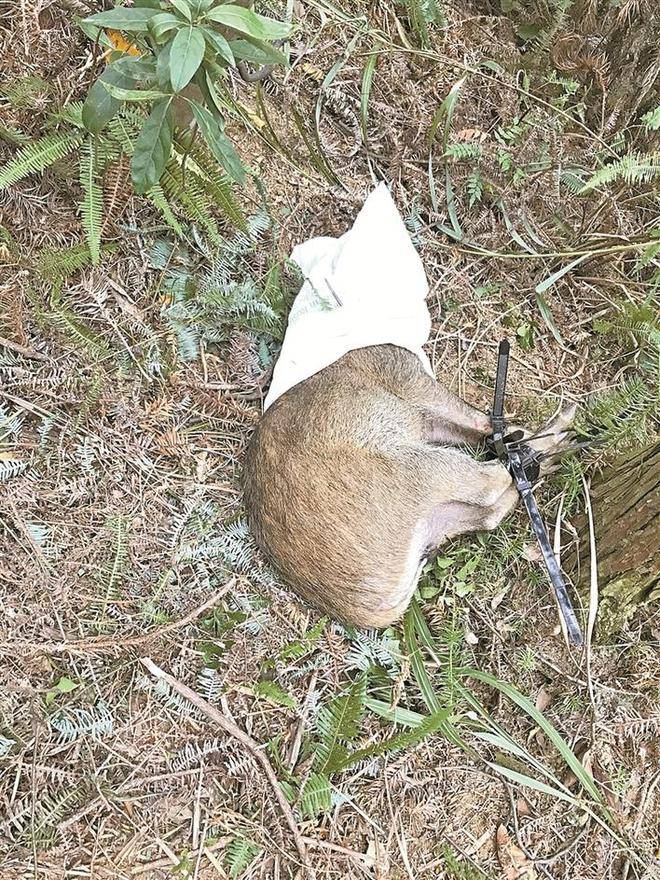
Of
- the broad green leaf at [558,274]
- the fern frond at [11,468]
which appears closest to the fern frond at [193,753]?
the fern frond at [11,468]

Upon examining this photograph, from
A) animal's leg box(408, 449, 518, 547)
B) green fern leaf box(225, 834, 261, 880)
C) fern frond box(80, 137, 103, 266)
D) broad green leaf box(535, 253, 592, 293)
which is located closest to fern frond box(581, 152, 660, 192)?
broad green leaf box(535, 253, 592, 293)

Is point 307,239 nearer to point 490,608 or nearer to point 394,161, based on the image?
point 394,161

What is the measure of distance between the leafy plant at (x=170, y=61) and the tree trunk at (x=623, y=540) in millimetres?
2527

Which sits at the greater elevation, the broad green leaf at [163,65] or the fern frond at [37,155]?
the broad green leaf at [163,65]

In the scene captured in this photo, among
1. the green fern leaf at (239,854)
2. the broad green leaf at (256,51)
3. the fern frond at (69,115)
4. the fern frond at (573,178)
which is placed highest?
the broad green leaf at (256,51)

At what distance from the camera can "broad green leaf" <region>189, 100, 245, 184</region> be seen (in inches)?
121

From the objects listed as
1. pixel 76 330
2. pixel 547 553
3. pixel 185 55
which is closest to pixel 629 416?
pixel 547 553

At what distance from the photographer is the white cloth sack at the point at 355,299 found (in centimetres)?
401

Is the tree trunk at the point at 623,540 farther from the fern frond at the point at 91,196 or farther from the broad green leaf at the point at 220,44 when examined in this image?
the fern frond at the point at 91,196

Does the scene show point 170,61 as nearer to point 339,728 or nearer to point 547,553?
point 547,553

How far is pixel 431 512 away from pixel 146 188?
7.16 ft

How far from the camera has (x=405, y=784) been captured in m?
4.02

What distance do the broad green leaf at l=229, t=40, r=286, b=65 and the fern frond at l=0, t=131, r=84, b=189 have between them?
3.91 feet

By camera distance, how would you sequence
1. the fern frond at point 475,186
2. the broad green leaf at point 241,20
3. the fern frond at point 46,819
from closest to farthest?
1. the broad green leaf at point 241,20
2. the fern frond at point 46,819
3. the fern frond at point 475,186
